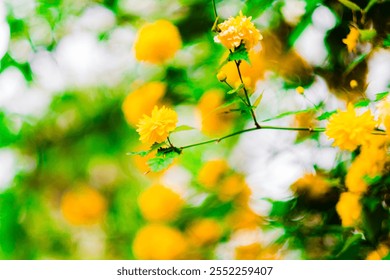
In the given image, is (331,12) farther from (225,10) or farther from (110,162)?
(110,162)

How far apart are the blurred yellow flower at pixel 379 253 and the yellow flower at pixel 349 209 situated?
5 cm

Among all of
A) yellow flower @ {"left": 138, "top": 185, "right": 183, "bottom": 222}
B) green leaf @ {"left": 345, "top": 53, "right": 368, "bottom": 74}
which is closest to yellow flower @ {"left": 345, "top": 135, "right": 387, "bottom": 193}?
green leaf @ {"left": 345, "top": 53, "right": 368, "bottom": 74}

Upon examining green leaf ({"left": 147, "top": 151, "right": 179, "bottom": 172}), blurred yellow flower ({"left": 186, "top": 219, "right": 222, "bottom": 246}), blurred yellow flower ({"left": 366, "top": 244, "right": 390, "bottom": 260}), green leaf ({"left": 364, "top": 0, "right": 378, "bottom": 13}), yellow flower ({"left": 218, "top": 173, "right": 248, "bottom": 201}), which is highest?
green leaf ({"left": 364, "top": 0, "right": 378, "bottom": 13})

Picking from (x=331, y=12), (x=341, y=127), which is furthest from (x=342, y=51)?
(x=341, y=127)

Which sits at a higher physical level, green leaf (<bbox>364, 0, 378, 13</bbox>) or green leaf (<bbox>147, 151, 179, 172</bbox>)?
green leaf (<bbox>364, 0, 378, 13</bbox>)

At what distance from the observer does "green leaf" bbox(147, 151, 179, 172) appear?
44cm

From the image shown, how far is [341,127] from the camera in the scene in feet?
1.50

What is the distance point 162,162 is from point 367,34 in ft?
1.05

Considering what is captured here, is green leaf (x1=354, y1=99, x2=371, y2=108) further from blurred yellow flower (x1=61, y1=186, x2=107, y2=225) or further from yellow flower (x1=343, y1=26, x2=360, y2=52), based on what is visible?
blurred yellow flower (x1=61, y1=186, x2=107, y2=225)

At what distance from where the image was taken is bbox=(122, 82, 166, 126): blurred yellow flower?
22.8 inches

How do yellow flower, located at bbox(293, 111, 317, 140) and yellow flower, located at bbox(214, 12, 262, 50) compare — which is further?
yellow flower, located at bbox(293, 111, 317, 140)

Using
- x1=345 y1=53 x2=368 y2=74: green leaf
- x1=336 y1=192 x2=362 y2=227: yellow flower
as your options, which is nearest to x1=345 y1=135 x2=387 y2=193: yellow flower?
x1=336 y1=192 x2=362 y2=227: yellow flower
